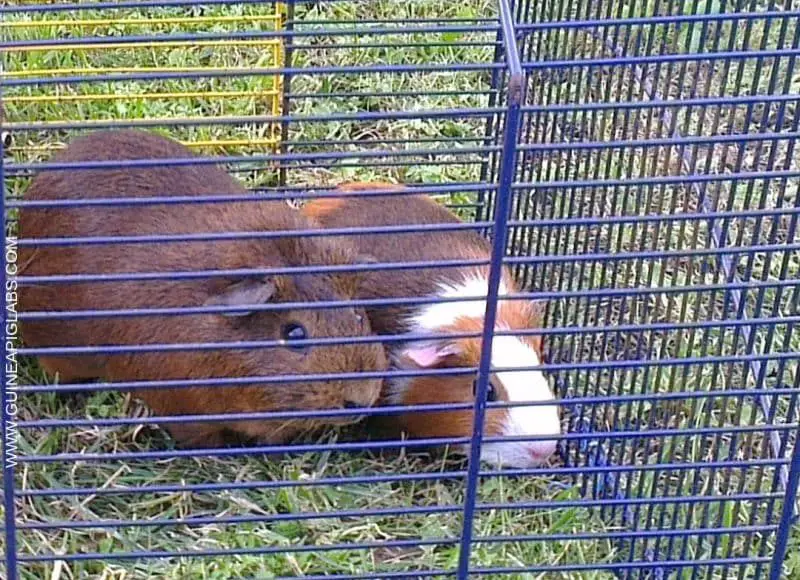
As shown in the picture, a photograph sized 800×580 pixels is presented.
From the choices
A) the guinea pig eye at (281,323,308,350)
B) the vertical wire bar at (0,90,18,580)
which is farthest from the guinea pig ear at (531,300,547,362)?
the vertical wire bar at (0,90,18,580)

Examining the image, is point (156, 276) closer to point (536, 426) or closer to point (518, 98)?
point (518, 98)

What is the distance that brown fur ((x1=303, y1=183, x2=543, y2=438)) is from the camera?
11.5ft

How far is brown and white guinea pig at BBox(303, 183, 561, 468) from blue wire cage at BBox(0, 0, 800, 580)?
10 centimetres

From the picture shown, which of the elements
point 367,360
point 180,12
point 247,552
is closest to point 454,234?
point 367,360

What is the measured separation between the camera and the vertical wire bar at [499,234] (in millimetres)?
2152

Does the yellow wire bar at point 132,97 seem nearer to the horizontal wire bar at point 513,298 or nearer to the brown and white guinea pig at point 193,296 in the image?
the brown and white guinea pig at point 193,296

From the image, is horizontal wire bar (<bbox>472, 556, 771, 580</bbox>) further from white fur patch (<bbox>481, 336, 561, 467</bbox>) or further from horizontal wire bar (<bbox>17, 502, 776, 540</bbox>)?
white fur patch (<bbox>481, 336, 561, 467</bbox>)

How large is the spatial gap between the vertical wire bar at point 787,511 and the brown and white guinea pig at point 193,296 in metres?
1.07

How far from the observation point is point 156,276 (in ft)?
7.75

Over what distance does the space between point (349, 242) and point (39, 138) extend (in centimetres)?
144

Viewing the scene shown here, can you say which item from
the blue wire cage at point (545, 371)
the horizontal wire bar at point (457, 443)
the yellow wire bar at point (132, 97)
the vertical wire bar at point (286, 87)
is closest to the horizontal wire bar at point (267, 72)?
the blue wire cage at point (545, 371)

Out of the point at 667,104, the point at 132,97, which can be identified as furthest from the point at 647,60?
the point at 132,97

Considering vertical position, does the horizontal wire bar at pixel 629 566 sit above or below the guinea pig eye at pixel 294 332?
below

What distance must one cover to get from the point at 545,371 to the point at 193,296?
932 millimetres
